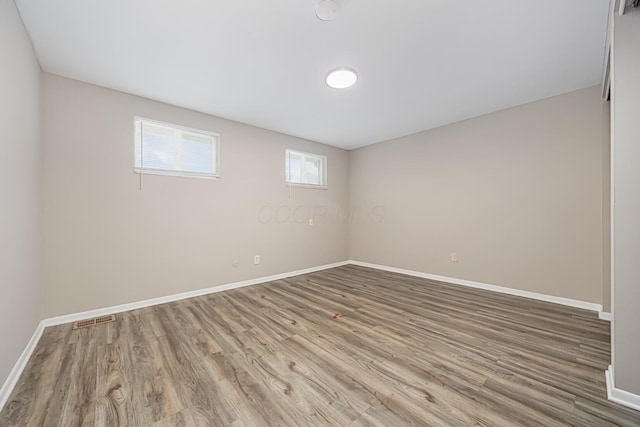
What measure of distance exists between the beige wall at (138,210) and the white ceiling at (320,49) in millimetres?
359

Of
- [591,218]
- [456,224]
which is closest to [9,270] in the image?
[456,224]

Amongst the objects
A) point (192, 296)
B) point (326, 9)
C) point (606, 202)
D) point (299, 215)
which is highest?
point (326, 9)

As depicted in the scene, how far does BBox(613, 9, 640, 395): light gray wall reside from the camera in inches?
54.5

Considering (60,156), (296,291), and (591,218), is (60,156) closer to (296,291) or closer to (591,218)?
(296,291)

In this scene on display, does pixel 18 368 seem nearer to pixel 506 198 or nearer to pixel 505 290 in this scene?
pixel 505 290

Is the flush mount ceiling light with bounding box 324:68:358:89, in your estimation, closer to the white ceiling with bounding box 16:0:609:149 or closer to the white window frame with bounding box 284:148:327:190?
the white ceiling with bounding box 16:0:609:149

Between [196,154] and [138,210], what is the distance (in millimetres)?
1046

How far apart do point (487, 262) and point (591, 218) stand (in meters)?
1.21

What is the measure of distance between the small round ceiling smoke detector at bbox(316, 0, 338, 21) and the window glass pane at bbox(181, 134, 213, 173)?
2478mm

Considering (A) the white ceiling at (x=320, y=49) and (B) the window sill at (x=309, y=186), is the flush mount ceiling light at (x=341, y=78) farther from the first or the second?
(B) the window sill at (x=309, y=186)

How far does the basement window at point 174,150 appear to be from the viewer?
3012mm

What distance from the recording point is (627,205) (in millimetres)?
1415

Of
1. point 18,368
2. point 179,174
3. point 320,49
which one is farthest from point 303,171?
point 18,368

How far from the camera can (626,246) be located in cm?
141
